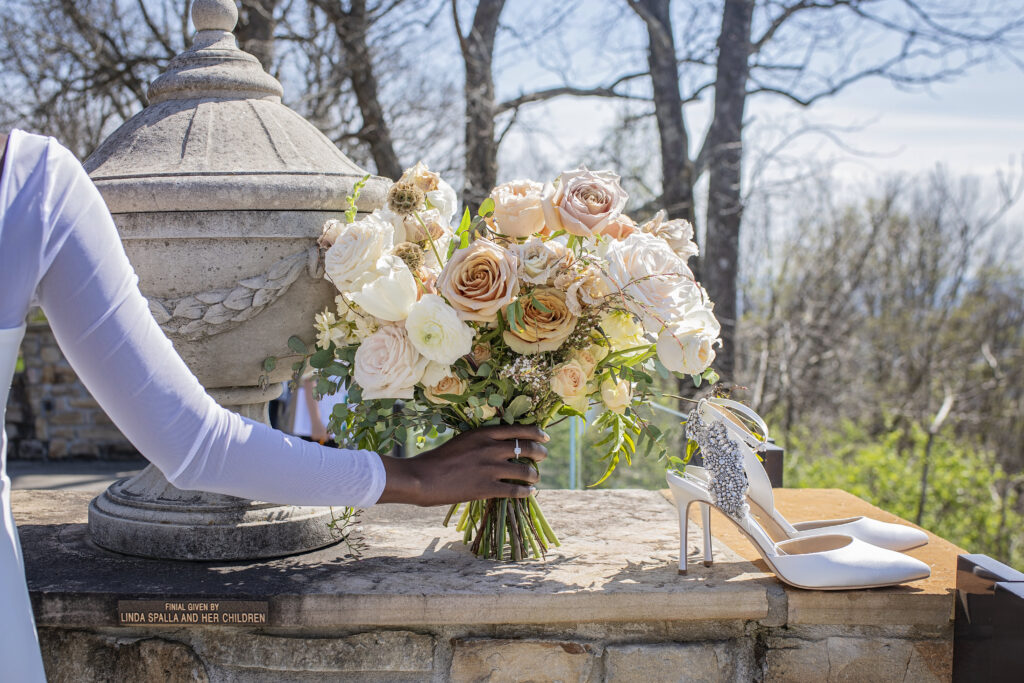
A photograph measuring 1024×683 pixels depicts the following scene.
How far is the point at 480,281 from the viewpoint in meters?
1.75

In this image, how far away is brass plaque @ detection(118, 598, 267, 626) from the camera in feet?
6.08

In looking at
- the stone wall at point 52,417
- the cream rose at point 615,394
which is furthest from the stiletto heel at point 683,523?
the stone wall at point 52,417

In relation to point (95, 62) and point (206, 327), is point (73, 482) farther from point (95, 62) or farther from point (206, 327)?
point (206, 327)

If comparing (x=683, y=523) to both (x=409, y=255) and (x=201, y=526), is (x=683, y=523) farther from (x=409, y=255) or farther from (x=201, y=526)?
(x=201, y=526)

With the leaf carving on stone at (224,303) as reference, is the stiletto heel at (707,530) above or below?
below

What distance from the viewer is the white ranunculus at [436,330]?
1765 mm

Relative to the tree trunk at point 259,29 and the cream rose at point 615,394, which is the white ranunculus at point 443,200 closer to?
the cream rose at point 615,394

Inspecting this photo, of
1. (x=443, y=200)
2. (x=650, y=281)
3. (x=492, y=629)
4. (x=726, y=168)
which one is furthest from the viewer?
(x=726, y=168)

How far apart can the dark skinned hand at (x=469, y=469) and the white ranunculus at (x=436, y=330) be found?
0.20 meters

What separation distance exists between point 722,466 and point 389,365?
82 cm

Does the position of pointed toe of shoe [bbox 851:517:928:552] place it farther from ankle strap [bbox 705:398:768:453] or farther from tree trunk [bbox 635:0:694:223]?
tree trunk [bbox 635:0:694:223]

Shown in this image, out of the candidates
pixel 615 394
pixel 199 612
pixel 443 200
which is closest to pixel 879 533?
pixel 615 394

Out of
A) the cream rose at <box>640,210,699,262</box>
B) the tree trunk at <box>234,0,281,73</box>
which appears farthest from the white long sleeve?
the tree trunk at <box>234,0,281,73</box>

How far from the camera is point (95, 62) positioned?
809 cm
